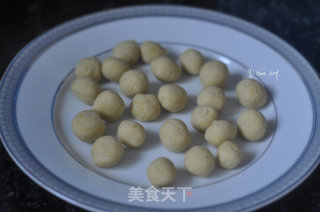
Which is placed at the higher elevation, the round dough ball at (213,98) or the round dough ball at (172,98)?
the round dough ball at (213,98)

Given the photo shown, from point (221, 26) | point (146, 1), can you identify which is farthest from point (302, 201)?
point (146, 1)

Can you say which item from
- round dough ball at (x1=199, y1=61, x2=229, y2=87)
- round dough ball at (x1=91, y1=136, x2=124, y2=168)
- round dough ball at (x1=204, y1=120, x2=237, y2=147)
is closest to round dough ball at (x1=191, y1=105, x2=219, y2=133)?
round dough ball at (x1=204, y1=120, x2=237, y2=147)

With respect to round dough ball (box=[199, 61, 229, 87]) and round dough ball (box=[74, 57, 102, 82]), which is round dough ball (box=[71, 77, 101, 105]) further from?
round dough ball (box=[199, 61, 229, 87])

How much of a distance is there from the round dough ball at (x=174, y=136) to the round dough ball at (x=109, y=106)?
0.17 meters

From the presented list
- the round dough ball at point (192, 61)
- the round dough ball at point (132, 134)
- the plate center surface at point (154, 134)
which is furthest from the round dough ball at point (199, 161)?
the round dough ball at point (192, 61)

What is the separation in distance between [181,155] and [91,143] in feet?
0.95

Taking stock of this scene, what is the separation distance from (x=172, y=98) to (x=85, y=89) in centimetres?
30

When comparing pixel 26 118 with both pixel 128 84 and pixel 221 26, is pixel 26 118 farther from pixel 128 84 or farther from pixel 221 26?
pixel 221 26

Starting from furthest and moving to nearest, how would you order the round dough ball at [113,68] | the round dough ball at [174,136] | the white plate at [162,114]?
1. the round dough ball at [113,68]
2. the round dough ball at [174,136]
3. the white plate at [162,114]

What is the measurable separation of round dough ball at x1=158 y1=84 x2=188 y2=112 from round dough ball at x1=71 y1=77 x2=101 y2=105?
0.74ft

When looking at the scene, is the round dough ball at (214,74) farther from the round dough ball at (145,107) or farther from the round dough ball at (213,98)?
the round dough ball at (145,107)

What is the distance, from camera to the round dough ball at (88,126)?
3.81 feet

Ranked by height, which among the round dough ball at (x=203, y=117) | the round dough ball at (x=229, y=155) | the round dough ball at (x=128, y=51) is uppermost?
the round dough ball at (x=128, y=51)

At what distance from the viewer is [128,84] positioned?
1305 millimetres
